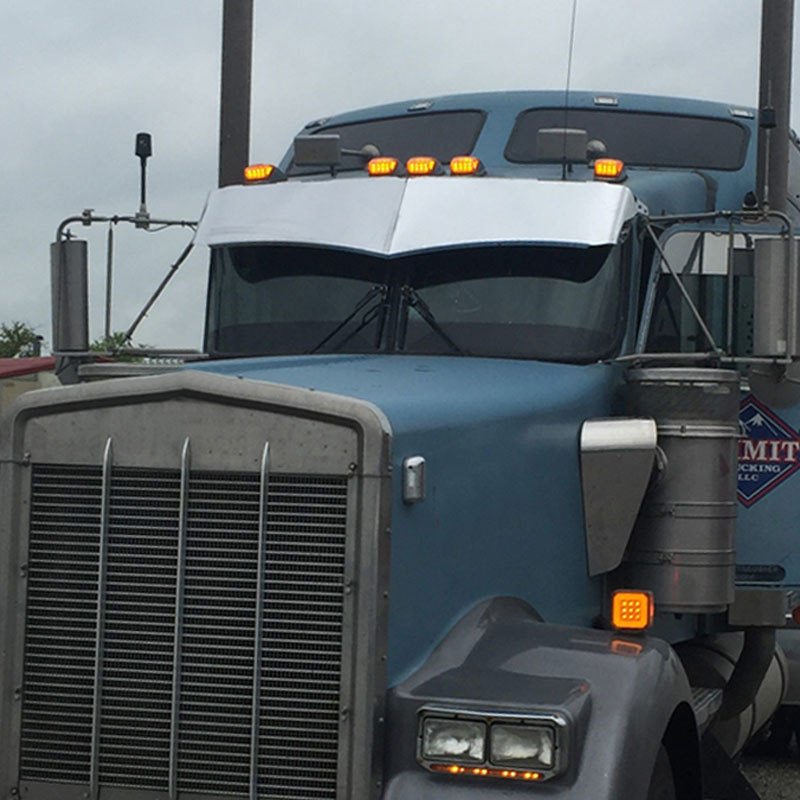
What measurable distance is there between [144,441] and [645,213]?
9.77 ft

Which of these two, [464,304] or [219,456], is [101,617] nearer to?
[219,456]

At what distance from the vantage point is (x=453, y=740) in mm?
4684

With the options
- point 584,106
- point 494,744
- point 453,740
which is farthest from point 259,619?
point 584,106

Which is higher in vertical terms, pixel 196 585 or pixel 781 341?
pixel 781 341

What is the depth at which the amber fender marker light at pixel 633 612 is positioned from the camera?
5.47 m

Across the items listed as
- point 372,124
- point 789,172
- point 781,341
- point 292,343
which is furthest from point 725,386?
point 789,172

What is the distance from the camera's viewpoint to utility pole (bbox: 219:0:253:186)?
42.3 feet

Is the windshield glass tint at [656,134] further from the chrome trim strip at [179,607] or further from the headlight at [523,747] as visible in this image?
the headlight at [523,747]

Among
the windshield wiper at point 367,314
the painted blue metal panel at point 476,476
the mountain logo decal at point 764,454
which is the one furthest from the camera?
the mountain logo decal at point 764,454

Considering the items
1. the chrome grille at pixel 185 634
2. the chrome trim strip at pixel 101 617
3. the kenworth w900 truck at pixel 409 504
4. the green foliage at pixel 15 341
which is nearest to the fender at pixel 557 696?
the kenworth w900 truck at pixel 409 504

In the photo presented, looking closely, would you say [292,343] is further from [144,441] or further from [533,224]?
[144,441]

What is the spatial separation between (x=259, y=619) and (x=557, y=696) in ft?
2.85

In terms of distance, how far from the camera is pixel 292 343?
22.6 ft

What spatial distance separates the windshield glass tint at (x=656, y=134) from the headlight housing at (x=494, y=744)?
14.4ft
